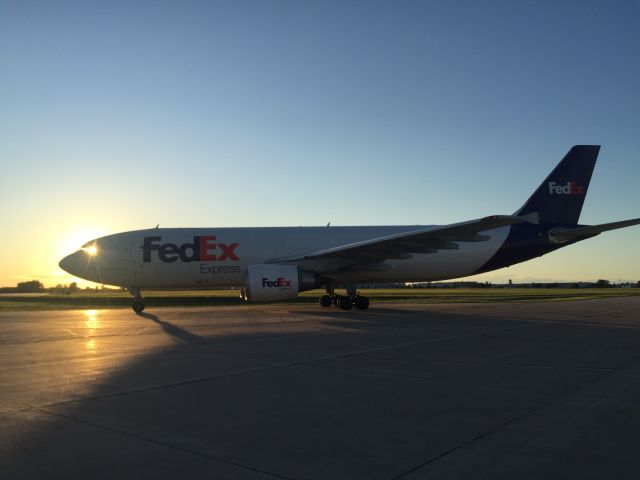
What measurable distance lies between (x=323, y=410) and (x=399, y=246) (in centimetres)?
1351

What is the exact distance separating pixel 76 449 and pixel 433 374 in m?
4.12

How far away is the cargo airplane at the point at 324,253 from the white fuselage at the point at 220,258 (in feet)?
0.13

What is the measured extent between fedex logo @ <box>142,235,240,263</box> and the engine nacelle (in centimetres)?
317

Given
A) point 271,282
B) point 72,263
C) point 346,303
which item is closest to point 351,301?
point 346,303

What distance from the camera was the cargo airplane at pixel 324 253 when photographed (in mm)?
19812

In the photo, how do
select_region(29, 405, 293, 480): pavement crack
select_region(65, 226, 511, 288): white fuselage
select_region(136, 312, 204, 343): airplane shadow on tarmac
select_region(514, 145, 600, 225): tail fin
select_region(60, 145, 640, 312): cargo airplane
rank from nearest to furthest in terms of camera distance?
select_region(29, 405, 293, 480): pavement crack < select_region(136, 312, 204, 343): airplane shadow on tarmac < select_region(60, 145, 640, 312): cargo airplane < select_region(65, 226, 511, 288): white fuselage < select_region(514, 145, 600, 225): tail fin

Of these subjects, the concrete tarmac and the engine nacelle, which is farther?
the engine nacelle

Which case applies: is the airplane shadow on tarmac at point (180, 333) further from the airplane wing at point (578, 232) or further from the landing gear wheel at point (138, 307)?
the airplane wing at point (578, 232)

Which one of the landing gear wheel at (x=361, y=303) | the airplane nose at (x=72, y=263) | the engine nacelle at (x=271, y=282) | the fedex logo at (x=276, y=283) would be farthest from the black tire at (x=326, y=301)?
the airplane nose at (x=72, y=263)

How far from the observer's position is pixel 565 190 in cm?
2128

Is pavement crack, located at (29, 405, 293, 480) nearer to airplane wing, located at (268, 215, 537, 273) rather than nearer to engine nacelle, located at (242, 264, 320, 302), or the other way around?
airplane wing, located at (268, 215, 537, 273)

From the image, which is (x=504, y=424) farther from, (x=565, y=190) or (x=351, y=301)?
(x=565, y=190)

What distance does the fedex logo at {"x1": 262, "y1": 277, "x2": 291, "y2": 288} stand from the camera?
1712cm

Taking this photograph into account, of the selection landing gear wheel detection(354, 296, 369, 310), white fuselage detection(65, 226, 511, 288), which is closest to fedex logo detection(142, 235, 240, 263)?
white fuselage detection(65, 226, 511, 288)
